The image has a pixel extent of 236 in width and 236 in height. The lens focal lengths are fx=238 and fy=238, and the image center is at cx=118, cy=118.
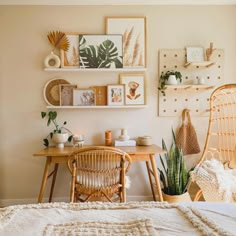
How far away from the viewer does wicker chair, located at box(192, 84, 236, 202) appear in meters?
1.94

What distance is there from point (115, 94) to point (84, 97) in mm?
364

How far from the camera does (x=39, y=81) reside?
279cm

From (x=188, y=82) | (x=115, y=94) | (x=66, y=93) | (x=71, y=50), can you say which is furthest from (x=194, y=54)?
(x=66, y=93)

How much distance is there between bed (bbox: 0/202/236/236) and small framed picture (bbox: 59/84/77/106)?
1.87m

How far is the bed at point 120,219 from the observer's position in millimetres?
784

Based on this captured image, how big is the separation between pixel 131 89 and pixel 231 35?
1356 mm

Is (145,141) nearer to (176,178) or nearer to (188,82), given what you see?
(176,178)

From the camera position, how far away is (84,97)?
2.78m

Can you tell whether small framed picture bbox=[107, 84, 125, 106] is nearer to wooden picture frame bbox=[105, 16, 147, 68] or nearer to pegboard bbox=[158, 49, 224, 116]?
wooden picture frame bbox=[105, 16, 147, 68]

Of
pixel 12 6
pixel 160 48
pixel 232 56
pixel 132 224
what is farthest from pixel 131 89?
pixel 132 224

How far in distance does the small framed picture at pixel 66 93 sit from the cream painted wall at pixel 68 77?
10 centimetres

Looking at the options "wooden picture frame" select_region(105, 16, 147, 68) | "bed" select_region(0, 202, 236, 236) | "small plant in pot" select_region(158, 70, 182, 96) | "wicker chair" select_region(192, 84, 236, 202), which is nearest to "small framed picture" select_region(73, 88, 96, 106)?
"wooden picture frame" select_region(105, 16, 147, 68)

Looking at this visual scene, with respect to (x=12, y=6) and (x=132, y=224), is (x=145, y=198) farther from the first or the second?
(x=12, y=6)

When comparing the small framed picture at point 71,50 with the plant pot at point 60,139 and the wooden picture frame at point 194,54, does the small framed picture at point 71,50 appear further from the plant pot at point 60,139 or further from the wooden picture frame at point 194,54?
the wooden picture frame at point 194,54
